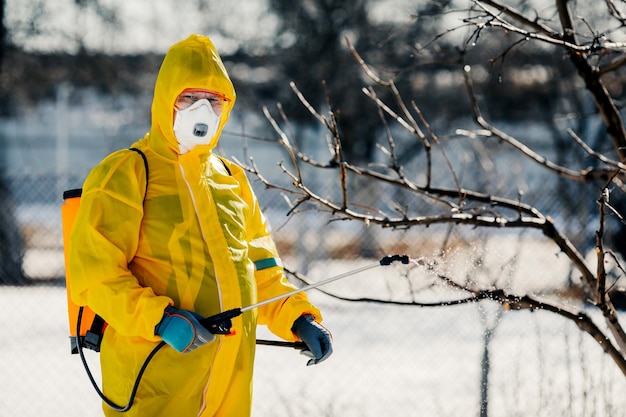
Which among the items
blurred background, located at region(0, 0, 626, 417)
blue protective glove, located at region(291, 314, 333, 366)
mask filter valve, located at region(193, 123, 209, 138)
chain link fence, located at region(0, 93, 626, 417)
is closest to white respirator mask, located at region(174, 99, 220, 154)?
mask filter valve, located at region(193, 123, 209, 138)

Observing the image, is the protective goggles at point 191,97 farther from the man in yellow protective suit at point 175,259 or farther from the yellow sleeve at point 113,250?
the yellow sleeve at point 113,250

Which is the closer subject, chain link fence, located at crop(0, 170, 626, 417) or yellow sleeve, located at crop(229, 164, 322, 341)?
yellow sleeve, located at crop(229, 164, 322, 341)

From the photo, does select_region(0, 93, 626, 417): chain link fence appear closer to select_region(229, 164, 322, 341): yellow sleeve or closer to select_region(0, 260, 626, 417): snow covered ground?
select_region(0, 260, 626, 417): snow covered ground

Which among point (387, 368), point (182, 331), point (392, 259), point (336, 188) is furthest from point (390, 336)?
point (182, 331)

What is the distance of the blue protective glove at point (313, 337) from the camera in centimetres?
240

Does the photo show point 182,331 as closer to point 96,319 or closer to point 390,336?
point 96,319

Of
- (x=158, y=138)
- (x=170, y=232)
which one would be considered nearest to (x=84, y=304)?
(x=170, y=232)

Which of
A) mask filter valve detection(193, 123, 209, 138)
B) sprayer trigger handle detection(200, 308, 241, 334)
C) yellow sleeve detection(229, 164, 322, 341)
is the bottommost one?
sprayer trigger handle detection(200, 308, 241, 334)

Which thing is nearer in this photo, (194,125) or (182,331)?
(182,331)

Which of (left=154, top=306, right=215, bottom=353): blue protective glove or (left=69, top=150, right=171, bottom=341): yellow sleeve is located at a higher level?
(left=69, top=150, right=171, bottom=341): yellow sleeve

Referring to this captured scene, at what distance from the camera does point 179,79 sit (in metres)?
2.30

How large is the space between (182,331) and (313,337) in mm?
464

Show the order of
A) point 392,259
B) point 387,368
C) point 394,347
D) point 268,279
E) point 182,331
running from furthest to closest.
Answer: point 394,347 → point 387,368 → point 268,279 → point 392,259 → point 182,331

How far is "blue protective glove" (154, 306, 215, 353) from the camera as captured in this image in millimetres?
2084
